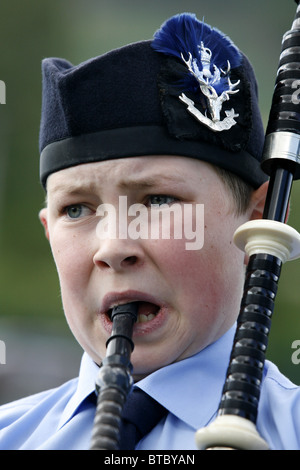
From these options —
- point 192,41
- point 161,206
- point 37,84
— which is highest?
point 37,84

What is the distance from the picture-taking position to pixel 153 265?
1414 millimetres

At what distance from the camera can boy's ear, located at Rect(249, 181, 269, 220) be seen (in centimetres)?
158

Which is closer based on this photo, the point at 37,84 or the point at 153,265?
the point at 153,265

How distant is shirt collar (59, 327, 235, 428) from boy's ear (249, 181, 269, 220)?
25 cm

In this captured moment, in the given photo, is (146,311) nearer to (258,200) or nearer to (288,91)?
(258,200)

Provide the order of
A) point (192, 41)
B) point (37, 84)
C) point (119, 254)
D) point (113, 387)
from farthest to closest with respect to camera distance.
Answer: point (37, 84) < point (192, 41) < point (119, 254) < point (113, 387)

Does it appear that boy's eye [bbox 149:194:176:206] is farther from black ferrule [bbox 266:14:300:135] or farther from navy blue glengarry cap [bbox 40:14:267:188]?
black ferrule [bbox 266:14:300:135]

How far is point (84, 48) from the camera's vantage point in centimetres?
548

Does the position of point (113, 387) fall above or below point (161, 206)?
below

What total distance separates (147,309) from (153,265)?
0.28ft

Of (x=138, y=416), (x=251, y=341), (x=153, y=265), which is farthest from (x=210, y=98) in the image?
(x=138, y=416)

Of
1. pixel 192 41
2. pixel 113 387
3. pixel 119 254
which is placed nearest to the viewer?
pixel 113 387

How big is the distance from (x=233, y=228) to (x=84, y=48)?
4226mm

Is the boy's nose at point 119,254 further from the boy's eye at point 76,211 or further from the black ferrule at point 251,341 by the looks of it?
the black ferrule at point 251,341
